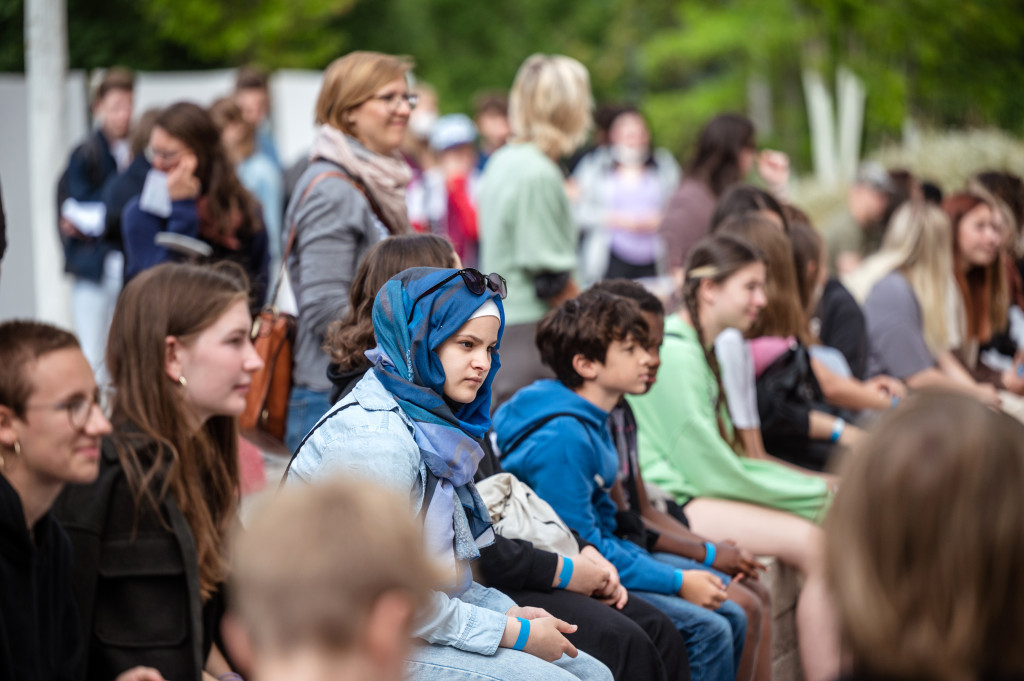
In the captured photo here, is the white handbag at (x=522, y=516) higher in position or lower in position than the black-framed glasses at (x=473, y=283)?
lower

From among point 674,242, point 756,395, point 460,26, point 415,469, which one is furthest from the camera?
point 460,26

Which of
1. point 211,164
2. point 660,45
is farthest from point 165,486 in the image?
point 660,45

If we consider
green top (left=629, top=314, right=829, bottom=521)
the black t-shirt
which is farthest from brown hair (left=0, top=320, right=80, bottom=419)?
the black t-shirt

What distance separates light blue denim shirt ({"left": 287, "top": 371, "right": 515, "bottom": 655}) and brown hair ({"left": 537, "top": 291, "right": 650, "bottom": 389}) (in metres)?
1.04

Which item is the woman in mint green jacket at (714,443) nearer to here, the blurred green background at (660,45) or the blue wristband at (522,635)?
the blue wristband at (522,635)

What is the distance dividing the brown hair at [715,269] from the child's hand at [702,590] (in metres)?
1.08

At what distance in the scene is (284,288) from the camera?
4695 mm

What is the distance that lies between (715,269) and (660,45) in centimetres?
2108

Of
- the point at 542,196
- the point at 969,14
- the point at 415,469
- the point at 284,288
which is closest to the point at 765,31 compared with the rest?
the point at 969,14

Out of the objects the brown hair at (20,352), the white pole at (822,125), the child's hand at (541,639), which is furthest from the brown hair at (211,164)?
the white pole at (822,125)

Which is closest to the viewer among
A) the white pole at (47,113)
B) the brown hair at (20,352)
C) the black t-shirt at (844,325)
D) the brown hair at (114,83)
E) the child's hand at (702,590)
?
the brown hair at (20,352)

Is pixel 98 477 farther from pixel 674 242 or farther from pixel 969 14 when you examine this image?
pixel 969 14

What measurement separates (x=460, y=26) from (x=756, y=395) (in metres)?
27.5

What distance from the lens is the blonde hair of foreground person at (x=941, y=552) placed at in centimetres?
167
